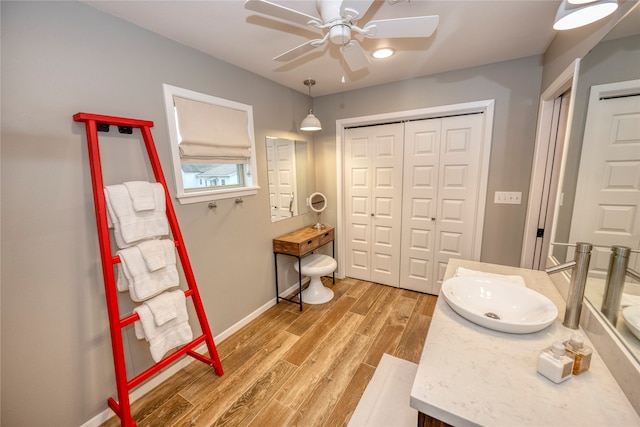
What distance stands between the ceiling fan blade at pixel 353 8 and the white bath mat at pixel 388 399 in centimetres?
208

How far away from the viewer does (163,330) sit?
151 centimetres

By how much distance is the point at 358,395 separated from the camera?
165 centimetres

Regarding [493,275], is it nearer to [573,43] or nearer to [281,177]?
[573,43]

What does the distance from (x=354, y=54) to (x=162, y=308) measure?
72.5 inches

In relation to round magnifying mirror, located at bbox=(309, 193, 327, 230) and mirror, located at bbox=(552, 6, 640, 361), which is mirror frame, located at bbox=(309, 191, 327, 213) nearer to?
round magnifying mirror, located at bbox=(309, 193, 327, 230)

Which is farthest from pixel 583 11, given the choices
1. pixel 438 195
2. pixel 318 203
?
pixel 318 203

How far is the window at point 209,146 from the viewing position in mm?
1796

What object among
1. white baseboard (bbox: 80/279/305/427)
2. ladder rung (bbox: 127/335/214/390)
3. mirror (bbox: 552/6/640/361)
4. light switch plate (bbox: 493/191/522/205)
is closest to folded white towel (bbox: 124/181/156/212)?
ladder rung (bbox: 127/335/214/390)

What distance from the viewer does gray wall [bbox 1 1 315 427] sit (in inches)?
46.1

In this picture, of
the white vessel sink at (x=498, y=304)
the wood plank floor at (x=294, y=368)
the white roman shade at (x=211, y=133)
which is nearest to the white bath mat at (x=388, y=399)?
the wood plank floor at (x=294, y=368)

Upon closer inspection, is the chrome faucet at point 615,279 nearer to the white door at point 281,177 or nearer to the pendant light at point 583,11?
the pendant light at point 583,11

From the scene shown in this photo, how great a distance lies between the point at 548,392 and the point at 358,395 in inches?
47.7

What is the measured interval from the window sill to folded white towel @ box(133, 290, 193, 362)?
665mm

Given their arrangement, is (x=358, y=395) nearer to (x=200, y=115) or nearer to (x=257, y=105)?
(x=200, y=115)
